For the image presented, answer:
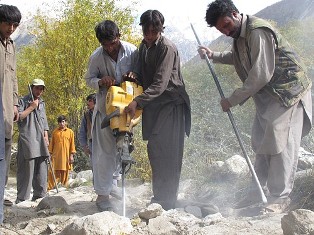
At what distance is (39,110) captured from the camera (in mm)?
6250

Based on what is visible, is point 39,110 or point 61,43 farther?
point 61,43

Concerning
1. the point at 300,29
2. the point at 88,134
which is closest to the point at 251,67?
the point at 88,134

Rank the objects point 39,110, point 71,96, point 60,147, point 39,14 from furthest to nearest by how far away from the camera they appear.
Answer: point 39,14, point 71,96, point 60,147, point 39,110

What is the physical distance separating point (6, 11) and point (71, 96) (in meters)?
11.4

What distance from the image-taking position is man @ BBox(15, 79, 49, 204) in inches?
235

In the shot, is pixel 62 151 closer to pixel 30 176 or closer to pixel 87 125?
pixel 87 125

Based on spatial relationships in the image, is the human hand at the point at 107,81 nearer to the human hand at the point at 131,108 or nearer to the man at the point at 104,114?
the man at the point at 104,114

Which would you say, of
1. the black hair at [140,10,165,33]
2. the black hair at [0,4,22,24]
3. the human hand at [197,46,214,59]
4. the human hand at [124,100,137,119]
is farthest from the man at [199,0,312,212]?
the black hair at [0,4,22,24]

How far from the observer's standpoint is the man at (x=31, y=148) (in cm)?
598

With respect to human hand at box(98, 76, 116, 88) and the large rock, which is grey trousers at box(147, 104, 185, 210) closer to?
human hand at box(98, 76, 116, 88)

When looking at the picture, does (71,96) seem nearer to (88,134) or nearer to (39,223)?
(88,134)

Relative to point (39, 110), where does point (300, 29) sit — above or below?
above

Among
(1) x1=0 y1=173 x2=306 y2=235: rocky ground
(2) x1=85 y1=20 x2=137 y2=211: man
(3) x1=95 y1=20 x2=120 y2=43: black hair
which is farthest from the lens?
(2) x1=85 y1=20 x2=137 y2=211: man

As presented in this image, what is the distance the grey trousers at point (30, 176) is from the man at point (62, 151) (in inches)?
140
